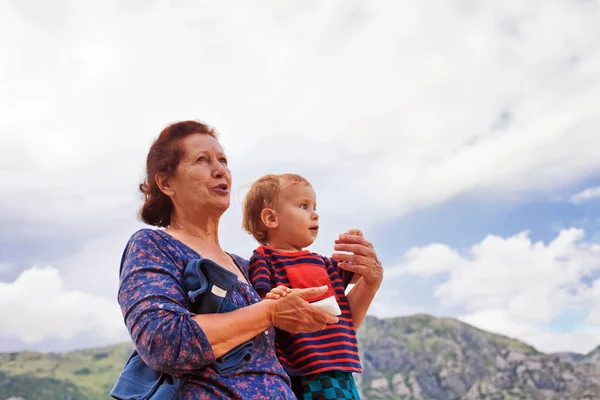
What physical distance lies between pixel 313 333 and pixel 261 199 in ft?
4.55

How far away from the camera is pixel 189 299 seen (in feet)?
12.3

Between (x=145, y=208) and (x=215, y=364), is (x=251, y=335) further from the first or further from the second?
(x=145, y=208)

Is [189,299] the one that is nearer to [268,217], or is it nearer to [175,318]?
[175,318]

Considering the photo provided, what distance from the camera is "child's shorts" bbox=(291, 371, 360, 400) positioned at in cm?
439

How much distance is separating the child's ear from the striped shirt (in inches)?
11.1

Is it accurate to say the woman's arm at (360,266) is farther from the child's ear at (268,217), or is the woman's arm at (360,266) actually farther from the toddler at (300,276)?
the child's ear at (268,217)

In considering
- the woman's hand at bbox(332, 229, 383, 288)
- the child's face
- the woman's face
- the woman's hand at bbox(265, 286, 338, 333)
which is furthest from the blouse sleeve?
the woman's hand at bbox(332, 229, 383, 288)

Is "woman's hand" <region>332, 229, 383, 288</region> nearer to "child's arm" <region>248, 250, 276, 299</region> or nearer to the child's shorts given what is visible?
"child's arm" <region>248, 250, 276, 299</region>

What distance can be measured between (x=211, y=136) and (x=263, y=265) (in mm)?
1100

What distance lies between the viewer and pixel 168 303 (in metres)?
3.51

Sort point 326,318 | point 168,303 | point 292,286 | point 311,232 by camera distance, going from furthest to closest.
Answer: point 311,232 < point 292,286 < point 326,318 < point 168,303

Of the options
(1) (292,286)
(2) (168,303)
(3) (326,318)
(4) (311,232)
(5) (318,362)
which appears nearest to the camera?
(2) (168,303)

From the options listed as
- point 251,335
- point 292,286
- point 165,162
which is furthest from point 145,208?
point 251,335

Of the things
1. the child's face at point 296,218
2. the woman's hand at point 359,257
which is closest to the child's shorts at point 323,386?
the woman's hand at point 359,257
